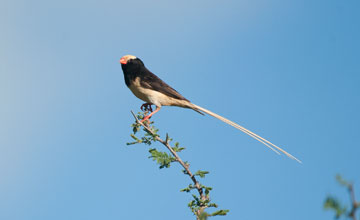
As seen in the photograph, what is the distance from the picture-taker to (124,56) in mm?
10219

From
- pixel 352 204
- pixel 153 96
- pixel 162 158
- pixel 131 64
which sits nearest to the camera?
pixel 352 204

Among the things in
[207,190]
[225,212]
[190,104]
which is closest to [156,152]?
[207,190]

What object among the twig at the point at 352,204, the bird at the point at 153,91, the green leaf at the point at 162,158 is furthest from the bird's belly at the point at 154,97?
the twig at the point at 352,204

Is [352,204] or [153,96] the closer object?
[352,204]

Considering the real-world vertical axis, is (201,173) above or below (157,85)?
below

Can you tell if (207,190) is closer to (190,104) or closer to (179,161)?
(179,161)

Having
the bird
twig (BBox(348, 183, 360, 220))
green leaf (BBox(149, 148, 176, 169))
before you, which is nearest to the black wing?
the bird

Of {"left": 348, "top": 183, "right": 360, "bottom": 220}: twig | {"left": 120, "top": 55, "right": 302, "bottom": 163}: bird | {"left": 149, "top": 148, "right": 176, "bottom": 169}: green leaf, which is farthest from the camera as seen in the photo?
{"left": 120, "top": 55, "right": 302, "bottom": 163}: bird

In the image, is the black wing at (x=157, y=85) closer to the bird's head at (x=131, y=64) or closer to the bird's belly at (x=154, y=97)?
the bird's belly at (x=154, y=97)

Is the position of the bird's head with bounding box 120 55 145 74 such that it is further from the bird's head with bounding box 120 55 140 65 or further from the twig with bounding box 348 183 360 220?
the twig with bounding box 348 183 360 220

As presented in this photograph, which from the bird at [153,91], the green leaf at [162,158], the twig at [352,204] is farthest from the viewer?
the bird at [153,91]

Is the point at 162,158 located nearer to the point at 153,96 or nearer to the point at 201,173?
the point at 201,173

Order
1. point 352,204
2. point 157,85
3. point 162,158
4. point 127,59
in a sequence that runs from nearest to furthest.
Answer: point 352,204, point 162,158, point 157,85, point 127,59

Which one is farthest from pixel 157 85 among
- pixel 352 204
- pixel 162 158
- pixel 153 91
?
pixel 352 204
